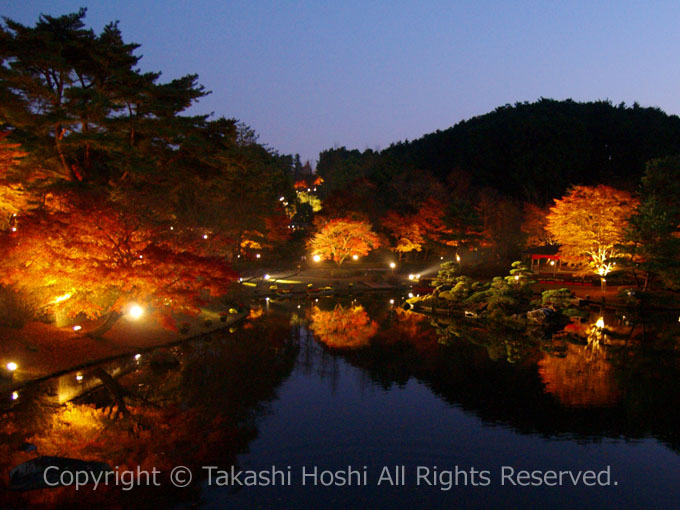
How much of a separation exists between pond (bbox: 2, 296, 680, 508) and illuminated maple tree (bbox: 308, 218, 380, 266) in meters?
25.3

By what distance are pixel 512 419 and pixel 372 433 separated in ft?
12.0

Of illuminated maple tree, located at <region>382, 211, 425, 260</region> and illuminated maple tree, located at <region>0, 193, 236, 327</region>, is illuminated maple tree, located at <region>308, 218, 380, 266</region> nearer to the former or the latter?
illuminated maple tree, located at <region>382, 211, 425, 260</region>

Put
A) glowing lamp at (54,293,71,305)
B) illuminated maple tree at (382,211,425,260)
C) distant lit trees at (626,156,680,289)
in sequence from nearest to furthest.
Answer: glowing lamp at (54,293,71,305) → distant lit trees at (626,156,680,289) → illuminated maple tree at (382,211,425,260)

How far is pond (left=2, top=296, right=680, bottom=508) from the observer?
8.87 metres

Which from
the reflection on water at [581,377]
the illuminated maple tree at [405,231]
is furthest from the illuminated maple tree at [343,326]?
the illuminated maple tree at [405,231]

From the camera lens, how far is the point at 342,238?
45.1 m

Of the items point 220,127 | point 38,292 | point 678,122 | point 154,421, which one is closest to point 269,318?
point 220,127

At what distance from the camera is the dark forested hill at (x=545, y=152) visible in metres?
58.7

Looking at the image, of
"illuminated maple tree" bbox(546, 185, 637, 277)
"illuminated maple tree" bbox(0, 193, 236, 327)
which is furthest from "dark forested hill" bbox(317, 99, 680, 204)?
"illuminated maple tree" bbox(0, 193, 236, 327)

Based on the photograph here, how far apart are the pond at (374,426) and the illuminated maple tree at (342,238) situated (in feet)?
83.0

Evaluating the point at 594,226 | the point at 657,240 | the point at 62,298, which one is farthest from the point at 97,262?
the point at 594,226

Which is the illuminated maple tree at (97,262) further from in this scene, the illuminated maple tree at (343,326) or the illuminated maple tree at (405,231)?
the illuminated maple tree at (405,231)

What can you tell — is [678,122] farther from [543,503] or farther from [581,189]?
[543,503]

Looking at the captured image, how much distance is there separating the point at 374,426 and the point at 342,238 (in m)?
33.7
